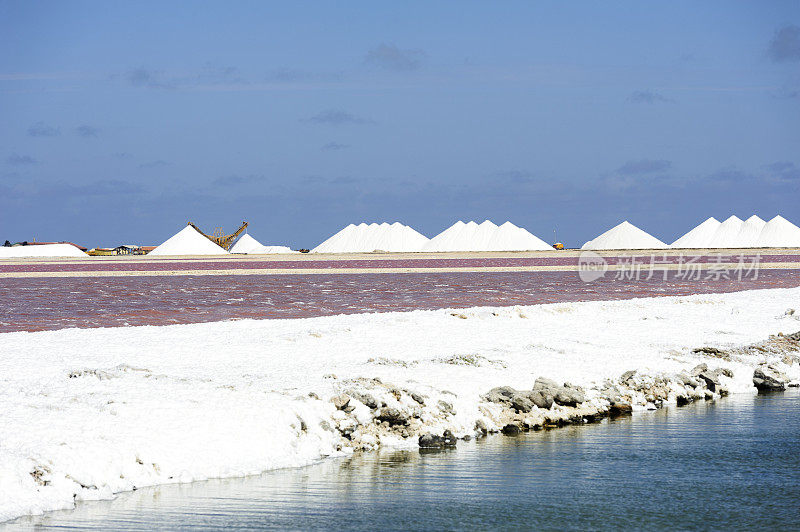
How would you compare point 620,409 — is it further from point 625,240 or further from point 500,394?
point 625,240

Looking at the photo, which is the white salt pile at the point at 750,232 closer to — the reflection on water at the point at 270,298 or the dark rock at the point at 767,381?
the reflection on water at the point at 270,298

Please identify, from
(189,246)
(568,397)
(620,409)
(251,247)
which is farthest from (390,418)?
(251,247)

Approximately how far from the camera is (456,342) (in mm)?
12930

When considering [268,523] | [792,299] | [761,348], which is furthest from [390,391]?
[792,299]

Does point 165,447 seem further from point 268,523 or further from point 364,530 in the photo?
point 364,530

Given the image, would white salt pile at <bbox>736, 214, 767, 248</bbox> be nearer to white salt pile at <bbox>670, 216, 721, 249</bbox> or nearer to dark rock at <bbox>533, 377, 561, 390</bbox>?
white salt pile at <bbox>670, 216, 721, 249</bbox>

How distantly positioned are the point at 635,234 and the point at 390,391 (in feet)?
A: 392

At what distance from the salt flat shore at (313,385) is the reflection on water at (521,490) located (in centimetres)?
32

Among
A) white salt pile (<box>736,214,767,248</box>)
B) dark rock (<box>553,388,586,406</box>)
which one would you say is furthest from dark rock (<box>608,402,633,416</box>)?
white salt pile (<box>736,214,767,248</box>)

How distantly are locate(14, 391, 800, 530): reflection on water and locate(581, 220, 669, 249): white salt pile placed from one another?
114981mm

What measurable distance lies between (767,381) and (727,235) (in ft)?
401

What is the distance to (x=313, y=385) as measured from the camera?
30.6ft

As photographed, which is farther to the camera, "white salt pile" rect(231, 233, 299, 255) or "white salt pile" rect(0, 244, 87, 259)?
"white salt pile" rect(231, 233, 299, 255)

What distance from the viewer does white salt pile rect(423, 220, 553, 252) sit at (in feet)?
387
